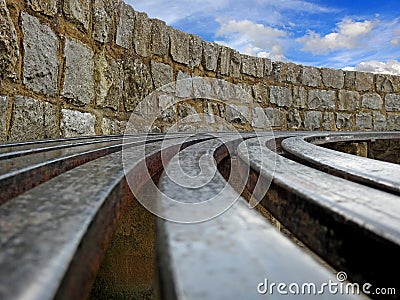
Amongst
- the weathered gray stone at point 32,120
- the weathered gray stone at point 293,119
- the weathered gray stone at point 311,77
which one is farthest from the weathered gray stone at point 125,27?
the weathered gray stone at point 311,77

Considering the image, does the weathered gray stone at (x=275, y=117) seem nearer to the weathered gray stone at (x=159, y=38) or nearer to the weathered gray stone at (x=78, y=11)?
the weathered gray stone at (x=159, y=38)

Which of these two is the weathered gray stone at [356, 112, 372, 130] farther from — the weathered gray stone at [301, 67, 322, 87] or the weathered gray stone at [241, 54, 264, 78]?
the weathered gray stone at [241, 54, 264, 78]

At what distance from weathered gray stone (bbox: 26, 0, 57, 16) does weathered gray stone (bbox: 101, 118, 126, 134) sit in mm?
662

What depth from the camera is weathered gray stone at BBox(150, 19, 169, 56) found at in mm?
2689

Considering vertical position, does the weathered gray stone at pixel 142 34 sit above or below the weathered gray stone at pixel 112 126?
above

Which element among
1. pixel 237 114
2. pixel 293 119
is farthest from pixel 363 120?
pixel 237 114

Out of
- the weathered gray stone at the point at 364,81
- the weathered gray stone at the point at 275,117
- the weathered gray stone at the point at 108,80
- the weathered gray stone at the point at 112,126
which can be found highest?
the weathered gray stone at the point at 364,81

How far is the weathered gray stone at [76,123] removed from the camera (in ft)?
6.13

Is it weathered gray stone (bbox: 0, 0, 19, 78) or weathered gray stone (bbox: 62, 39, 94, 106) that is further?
weathered gray stone (bbox: 62, 39, 94, 106)

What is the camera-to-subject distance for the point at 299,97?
167 inches

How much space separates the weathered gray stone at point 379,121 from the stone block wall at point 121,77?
164 mm

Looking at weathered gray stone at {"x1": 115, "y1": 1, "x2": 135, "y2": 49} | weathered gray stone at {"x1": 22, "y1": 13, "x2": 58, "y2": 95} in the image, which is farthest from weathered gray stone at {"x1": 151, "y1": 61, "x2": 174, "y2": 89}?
weathered gray stone at {"x1": 22, "y1": 13, "x2": 58, "y2": 95}

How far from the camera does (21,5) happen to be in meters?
1.60

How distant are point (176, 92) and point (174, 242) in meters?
2.67
